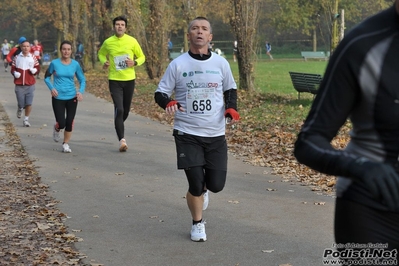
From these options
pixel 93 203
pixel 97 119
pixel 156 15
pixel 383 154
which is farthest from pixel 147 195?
pixel 156 15

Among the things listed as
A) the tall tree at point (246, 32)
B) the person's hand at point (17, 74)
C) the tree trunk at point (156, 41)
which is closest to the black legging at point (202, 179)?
the person's hand at point (17, 74)

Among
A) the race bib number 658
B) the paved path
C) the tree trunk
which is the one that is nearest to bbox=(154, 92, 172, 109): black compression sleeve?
the race bib number 658

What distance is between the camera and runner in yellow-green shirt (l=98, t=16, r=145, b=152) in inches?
495

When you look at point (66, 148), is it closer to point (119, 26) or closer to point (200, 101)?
point (119, 26)

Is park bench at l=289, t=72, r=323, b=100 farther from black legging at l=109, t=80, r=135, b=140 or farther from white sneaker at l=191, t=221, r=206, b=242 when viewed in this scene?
white sneaker at l=191, t=221, r=206, b=242

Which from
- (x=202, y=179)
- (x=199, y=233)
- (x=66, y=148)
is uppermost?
(x=202, y=179)

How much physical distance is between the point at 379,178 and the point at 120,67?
406 inches

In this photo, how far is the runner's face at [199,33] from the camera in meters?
6.78

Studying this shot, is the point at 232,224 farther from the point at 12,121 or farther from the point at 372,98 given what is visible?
the point at 12,121

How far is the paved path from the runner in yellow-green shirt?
2.22 ft

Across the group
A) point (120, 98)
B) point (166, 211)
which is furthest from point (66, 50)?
point (166, 211)

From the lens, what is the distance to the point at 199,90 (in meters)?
6.97

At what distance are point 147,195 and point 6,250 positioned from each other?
8.79ft

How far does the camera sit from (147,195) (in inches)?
357
